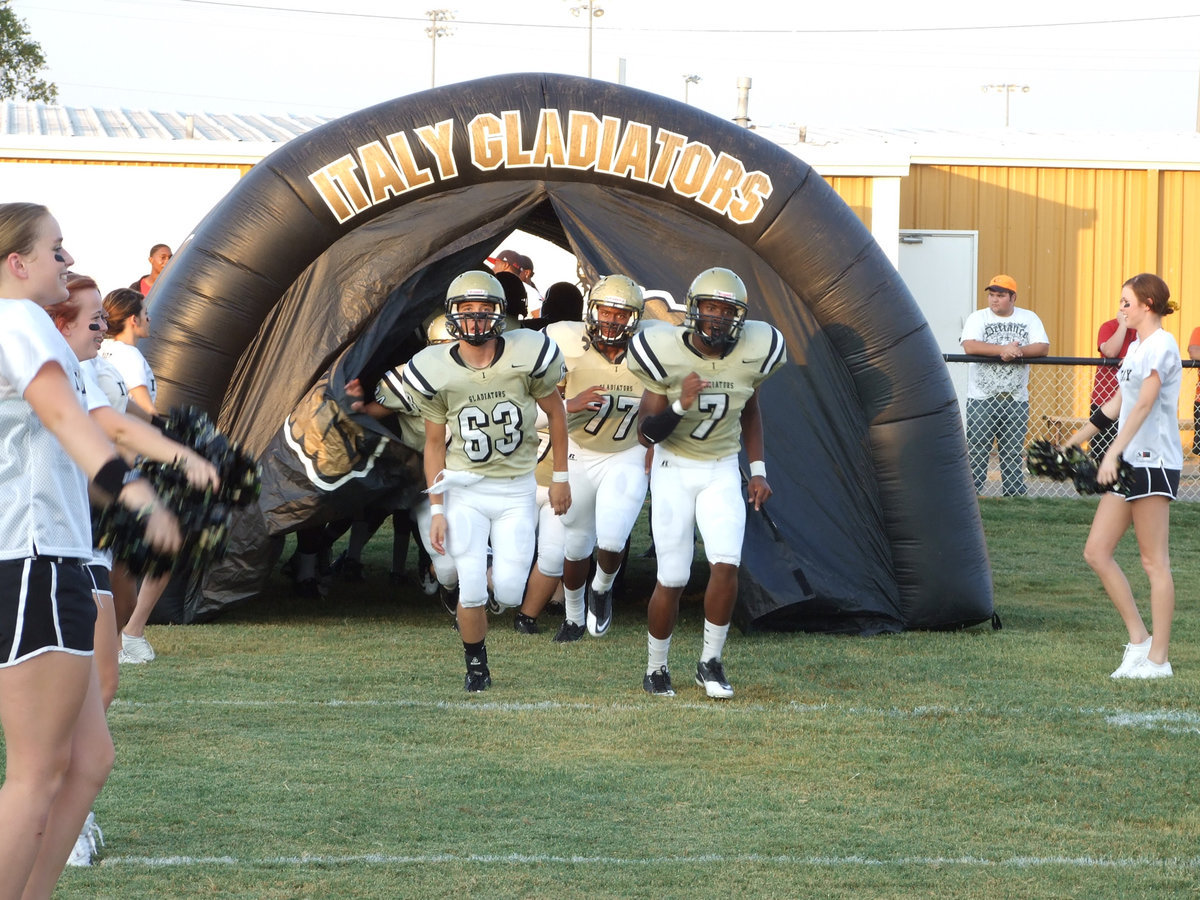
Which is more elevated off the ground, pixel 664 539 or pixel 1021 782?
pixel 664 539

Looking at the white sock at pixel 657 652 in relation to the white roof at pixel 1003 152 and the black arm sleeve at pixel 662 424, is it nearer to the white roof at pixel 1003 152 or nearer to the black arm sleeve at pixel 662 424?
the black arm sleeve at pixel 662 424

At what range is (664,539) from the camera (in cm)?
615

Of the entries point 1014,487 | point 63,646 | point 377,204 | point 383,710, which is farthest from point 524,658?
point 1014,487

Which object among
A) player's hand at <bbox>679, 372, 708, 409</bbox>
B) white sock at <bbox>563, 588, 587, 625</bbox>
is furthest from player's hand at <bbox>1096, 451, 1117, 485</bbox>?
white sock at <bbox>563, 588, 587, 625</bbox>

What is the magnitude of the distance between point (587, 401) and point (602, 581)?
92 centimetres

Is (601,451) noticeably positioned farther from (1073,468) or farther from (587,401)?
(1073,468)

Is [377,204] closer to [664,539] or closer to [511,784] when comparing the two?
[664,539]

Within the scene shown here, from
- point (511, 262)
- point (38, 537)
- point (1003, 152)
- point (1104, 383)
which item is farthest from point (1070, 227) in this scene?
point (38, 537)

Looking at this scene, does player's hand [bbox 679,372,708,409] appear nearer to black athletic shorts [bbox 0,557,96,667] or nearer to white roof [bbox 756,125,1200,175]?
black athletic shorts [bbox 0,557,96,667]

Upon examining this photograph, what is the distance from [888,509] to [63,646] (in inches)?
211

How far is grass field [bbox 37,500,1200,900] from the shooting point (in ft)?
13.1

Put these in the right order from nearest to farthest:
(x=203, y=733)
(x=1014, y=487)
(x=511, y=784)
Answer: (x=511, y=784) → (x=203, y=733) → (x=1014, y=487)

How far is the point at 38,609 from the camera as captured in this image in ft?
9.68

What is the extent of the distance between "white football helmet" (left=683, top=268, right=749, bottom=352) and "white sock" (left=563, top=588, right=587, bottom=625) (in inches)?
76.5
